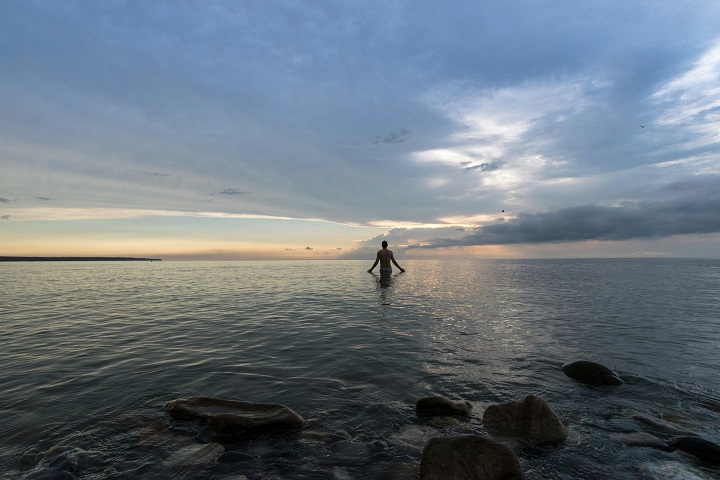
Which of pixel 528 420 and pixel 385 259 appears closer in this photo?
pixel 528 420

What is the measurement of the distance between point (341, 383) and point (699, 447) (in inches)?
289

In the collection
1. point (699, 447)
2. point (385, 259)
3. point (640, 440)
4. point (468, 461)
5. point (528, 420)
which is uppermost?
point (385, 259)

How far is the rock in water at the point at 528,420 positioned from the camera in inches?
257

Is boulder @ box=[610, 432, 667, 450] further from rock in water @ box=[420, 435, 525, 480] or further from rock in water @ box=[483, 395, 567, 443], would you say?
rock in water @ box=[420, 435, 525, 480]

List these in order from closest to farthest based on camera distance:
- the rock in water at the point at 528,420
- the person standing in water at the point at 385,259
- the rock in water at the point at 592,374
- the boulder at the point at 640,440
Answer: the boulder at the point at 640,440, the rock in water at the point at 528,420, the rock in water at the point at 592,374, the person standing in water at the point at 385,259

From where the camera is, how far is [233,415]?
273 inches

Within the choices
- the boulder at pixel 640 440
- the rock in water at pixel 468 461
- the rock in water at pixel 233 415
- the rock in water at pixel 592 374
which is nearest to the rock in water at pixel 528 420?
the boulder at pixel 640 440

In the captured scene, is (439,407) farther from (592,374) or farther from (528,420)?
(592,374)

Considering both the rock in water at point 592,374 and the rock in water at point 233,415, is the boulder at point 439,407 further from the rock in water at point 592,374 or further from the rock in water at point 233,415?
the rock in water at point 592,374

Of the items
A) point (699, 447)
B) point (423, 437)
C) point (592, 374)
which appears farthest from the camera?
point (592, 374)

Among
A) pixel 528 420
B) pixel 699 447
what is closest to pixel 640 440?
pixel 699 447

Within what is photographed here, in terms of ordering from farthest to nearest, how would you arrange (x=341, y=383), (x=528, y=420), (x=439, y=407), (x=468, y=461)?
(x=341, y=383), (x=439, y=407), (x=528, y=420), (x=468, y=461)

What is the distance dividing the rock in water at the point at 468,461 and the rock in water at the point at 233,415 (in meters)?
2.95

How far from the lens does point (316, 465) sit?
18.7 ft
